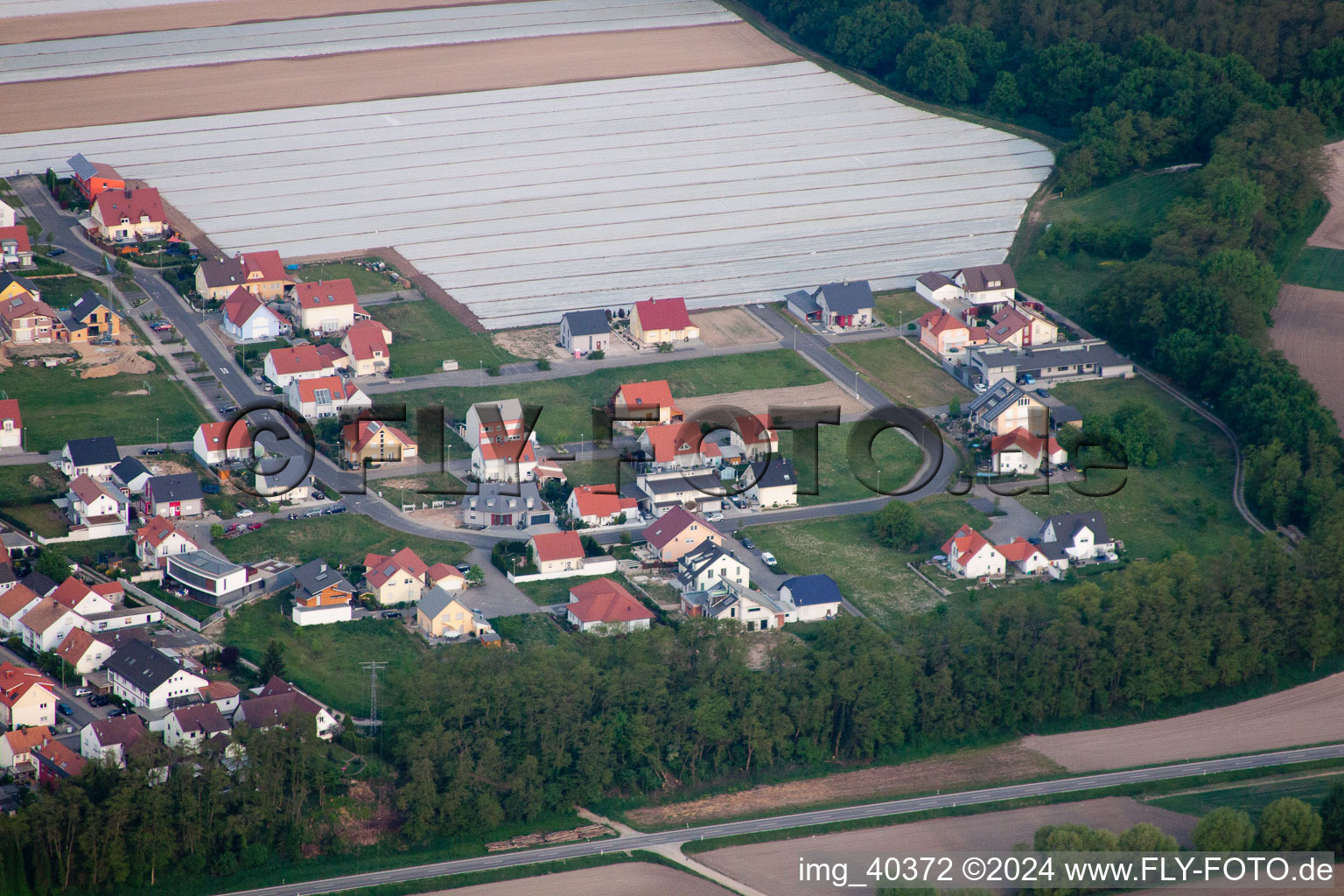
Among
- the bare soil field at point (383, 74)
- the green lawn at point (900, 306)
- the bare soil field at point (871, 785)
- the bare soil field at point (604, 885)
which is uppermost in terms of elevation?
the bare soil field at point (383, 74)

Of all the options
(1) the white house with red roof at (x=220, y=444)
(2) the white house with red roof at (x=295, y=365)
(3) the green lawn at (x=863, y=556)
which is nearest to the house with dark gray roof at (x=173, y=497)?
(1) the white house with red roof at (x=220, y=444)

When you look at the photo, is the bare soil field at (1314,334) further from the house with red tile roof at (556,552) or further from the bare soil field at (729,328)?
the house with red tile roof at (556,552)

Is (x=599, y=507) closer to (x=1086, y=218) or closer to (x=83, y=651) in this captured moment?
(x=83, y=651)

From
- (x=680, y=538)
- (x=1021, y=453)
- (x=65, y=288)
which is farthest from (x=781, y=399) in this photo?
(x=65, y=288)

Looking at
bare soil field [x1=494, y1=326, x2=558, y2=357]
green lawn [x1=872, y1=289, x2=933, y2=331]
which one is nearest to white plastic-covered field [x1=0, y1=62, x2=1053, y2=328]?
bare soil field [x1=494, y1=326, x2=558, y2=357]

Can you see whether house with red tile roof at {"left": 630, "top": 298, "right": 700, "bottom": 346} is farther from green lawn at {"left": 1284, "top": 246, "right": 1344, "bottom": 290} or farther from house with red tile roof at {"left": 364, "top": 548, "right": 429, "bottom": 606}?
green lawn at {"left": 1284, "top": 246, "right": 1344, "bottom": 290}

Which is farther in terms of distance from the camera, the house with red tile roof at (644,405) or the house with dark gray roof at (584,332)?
the house with dark gray roof at (584,332)
